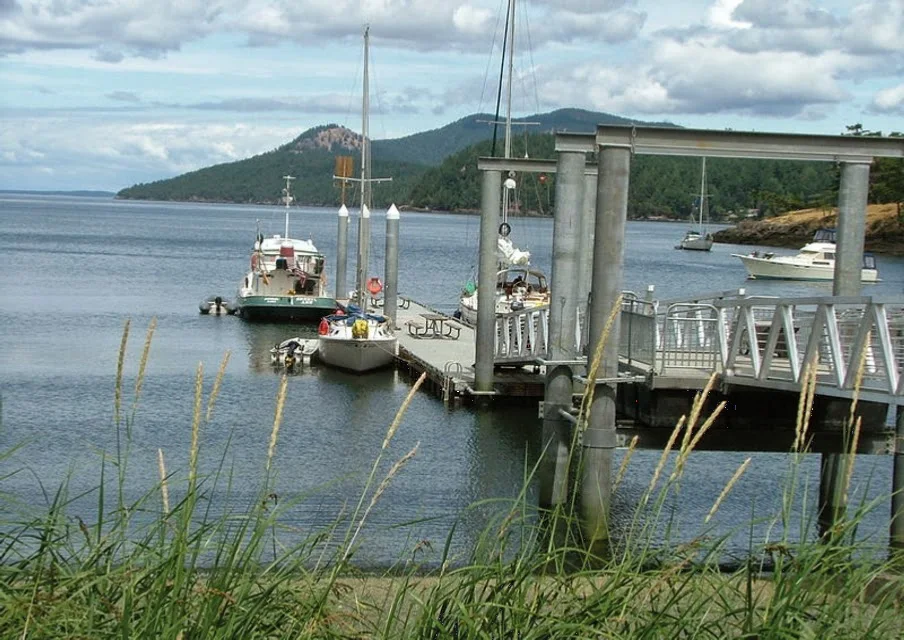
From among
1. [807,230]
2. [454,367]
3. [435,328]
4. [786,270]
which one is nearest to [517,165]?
[454,367]

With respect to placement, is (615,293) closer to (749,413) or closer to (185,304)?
(749,413)

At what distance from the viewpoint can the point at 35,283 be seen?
62469 millimetres

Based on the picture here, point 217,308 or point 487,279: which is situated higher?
point 487,279

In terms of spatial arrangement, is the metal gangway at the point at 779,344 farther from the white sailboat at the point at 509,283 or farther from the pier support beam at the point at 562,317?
the white sailboat at the point at 509,283

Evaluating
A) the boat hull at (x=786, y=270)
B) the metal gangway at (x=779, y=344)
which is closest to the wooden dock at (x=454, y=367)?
the metal gangway at (x=779, y=344)

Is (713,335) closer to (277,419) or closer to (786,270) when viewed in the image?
(277,419)

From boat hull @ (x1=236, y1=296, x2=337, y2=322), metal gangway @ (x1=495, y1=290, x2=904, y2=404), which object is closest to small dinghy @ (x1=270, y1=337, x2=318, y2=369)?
boat hull @ (x1=236, y1=296, x2=337, y2=322)

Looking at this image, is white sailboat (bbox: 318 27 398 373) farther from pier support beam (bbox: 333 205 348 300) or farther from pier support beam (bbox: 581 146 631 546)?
pier support beam (bbox: 581 146 631 546)

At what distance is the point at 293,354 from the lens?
33.3 m

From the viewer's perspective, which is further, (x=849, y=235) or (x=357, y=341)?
(x=357, y=341)

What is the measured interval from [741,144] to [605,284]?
7.76 feet

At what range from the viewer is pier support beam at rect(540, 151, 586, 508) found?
16641mm

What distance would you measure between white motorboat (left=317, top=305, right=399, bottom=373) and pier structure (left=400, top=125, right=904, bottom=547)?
12836 mm

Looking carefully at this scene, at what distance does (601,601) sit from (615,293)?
374 inches
